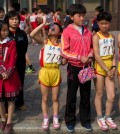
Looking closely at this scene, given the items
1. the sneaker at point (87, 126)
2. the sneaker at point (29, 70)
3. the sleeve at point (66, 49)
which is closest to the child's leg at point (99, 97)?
the sneaker at point (87, 126)

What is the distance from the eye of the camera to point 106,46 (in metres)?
5.04

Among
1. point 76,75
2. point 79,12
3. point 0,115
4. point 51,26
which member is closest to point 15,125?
point 0,115

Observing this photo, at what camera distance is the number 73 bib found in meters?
5.07

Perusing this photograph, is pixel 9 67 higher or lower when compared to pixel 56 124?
higher

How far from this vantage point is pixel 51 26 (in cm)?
509

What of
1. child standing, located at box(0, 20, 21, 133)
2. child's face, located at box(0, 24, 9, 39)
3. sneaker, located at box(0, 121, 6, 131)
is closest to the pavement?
sneaker, located at box(0, 121, 6, 131)

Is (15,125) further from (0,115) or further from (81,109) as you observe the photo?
(81,109)

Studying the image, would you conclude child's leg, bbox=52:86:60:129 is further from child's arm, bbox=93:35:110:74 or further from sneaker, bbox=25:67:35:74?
sneaker, bbox=25:67:35:74

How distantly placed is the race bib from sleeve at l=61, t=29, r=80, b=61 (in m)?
0.40

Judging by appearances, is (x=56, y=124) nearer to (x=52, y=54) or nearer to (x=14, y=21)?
(x=52, y=54)

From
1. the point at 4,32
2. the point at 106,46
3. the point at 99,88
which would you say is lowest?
the point at 99,88

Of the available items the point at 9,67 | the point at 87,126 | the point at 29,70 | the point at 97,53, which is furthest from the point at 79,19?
the point at 29,70

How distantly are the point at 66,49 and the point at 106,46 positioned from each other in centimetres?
59

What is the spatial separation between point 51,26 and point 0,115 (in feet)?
5.27
